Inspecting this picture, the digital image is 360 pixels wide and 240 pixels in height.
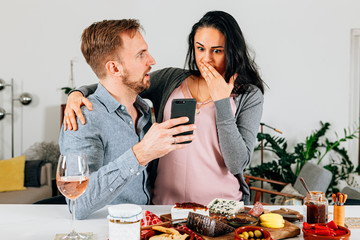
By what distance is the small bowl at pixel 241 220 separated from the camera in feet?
4.27

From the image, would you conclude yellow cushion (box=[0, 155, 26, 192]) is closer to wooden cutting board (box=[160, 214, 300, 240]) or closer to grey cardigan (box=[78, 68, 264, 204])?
grey cardigan (box=[78, 68, 264, 204])

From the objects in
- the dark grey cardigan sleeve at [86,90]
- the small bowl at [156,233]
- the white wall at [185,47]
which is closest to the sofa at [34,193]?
the white wall at [185,47]

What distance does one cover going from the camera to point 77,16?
5098 mm

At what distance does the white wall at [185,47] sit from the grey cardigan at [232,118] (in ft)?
9.80

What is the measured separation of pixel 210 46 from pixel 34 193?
11.0 feet

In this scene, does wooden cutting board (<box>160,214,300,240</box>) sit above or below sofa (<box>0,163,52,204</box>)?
above

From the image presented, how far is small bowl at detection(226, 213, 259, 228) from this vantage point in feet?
4.27

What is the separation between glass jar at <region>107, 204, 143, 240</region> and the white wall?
4.12 metres

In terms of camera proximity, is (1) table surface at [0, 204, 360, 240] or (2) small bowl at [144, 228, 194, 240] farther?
(1) table surface at [0, 204, 360, 240]

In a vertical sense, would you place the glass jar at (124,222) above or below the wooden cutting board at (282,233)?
above

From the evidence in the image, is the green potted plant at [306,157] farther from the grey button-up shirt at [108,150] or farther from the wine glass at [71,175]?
the wine glass at [71,175]

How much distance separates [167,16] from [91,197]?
3.99 meters

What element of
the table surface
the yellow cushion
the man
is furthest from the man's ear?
the yellow cushion

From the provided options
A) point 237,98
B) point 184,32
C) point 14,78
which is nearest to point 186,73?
point 237,98
